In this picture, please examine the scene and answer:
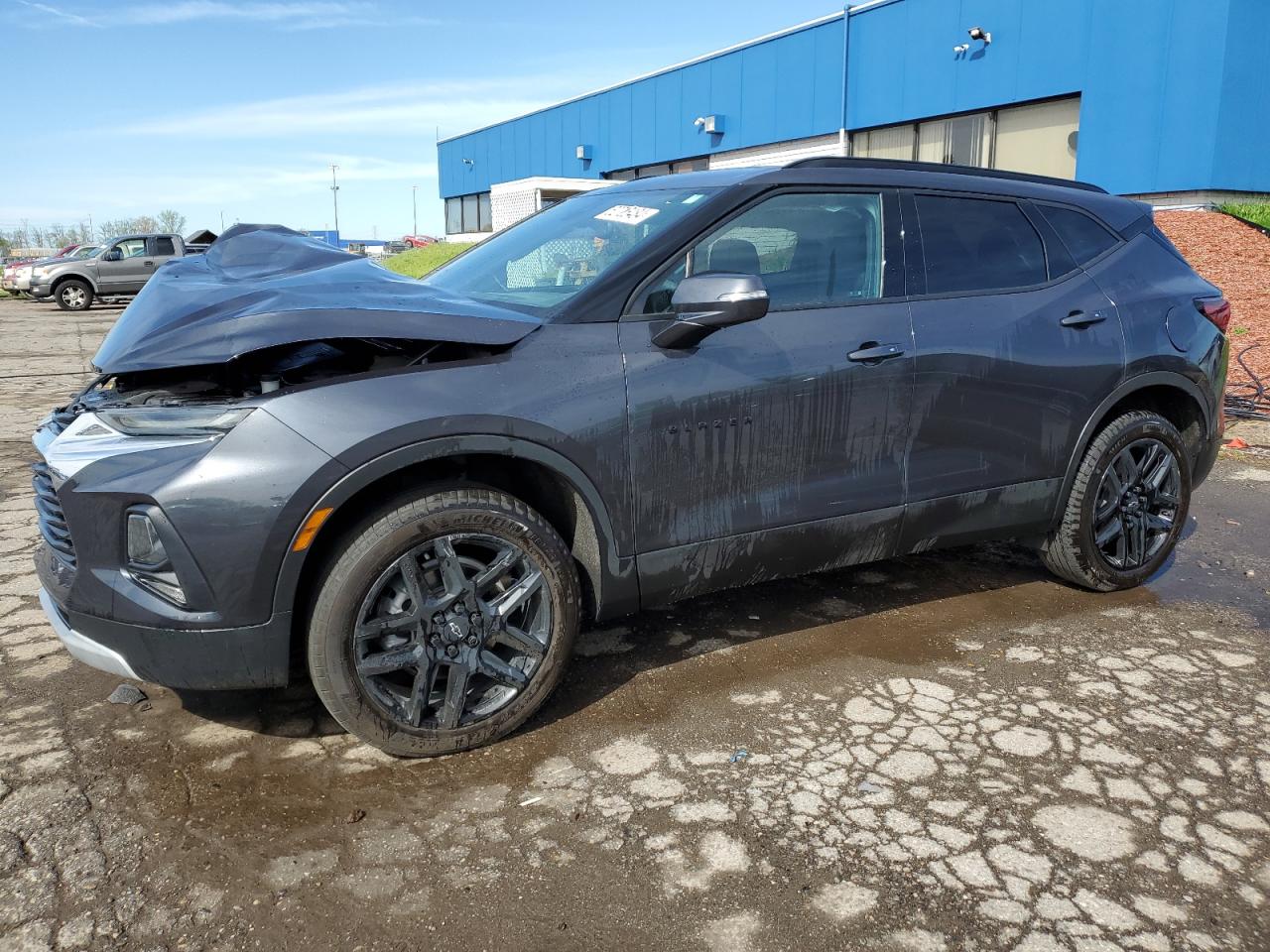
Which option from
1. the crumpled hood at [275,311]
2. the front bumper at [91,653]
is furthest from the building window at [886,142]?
the front bumper at [91,653]

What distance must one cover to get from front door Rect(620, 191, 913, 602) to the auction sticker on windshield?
33cm

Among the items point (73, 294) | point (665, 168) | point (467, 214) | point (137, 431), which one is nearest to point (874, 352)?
point (137, 431)

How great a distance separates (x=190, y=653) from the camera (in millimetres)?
2643

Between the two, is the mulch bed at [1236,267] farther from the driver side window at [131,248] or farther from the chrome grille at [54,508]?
the driver side window at [131,248]

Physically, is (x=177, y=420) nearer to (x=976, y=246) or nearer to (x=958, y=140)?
(x=976, y=246)

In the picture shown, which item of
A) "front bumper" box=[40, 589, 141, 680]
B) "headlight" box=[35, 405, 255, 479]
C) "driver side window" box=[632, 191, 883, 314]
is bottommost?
"front bumper" box=[40, 589, 141, 680]

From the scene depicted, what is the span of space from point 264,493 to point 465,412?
0.58 meters

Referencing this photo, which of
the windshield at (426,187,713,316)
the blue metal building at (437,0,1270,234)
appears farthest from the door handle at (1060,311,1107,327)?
the blue metal building at (437,0,1270,234)

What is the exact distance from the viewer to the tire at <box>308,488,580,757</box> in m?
2.72

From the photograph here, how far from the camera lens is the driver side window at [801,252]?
3.31m

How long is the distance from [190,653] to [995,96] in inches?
858

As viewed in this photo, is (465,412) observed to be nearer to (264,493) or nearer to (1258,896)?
(264,493)

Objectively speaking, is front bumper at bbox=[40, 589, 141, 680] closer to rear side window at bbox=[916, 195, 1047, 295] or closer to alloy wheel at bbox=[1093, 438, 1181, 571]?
rear side window at bbox=[916, 195, 1047, 295]

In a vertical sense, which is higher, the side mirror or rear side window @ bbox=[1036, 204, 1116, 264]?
rear side window @ bbox=[1036, 204, 1116, 264]
